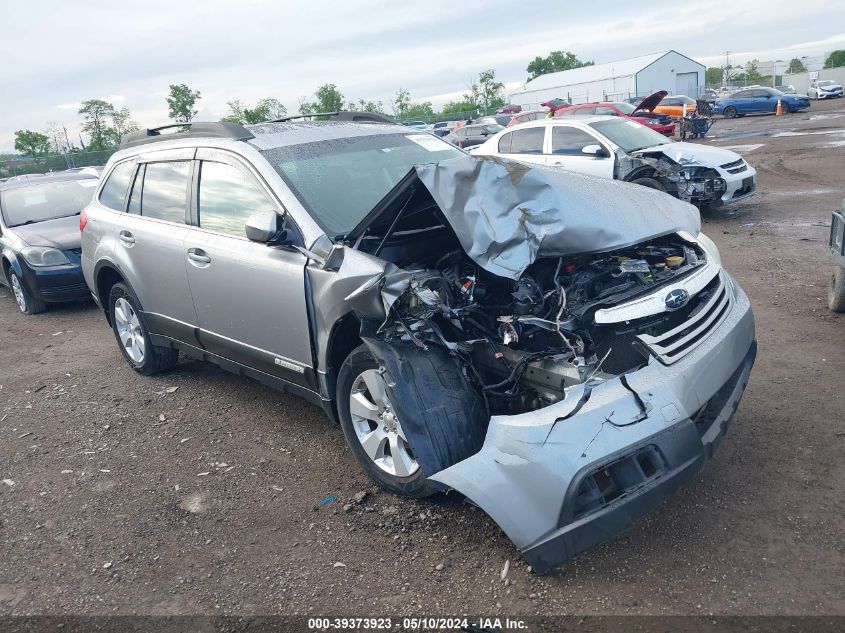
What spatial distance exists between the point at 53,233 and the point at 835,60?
86866 millimetres

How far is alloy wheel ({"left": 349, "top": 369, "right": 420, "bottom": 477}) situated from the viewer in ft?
11.2

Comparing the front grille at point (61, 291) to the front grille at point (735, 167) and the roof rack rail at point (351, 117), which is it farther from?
the front grille at point (735, 167)

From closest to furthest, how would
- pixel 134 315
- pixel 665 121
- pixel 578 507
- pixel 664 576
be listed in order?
1. pixel 578 507
2. pixel 664 576
3. pixel 134 315
4. pixel 665 121

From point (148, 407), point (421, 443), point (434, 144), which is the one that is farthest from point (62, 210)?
point (421, 443)

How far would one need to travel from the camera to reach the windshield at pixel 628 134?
33.9 ft

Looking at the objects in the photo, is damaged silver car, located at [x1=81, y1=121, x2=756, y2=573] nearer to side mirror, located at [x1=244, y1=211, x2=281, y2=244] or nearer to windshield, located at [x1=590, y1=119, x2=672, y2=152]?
side mirror, located at [x1=244, y1=211, x2=281, y2=244]

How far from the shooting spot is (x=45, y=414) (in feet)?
17.5

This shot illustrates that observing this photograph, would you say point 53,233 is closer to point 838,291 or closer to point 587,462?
point 587,462

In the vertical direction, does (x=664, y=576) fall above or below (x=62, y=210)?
below

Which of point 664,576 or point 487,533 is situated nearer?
point 664,576

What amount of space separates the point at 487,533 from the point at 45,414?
388cm

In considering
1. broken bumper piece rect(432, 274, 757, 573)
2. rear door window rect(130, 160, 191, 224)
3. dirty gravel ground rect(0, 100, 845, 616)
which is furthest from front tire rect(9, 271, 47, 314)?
broken bumper piece rect(432, 274, 757, 573)

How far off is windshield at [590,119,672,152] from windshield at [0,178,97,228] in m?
7.49

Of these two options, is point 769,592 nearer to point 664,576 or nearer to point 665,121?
point 664,576
